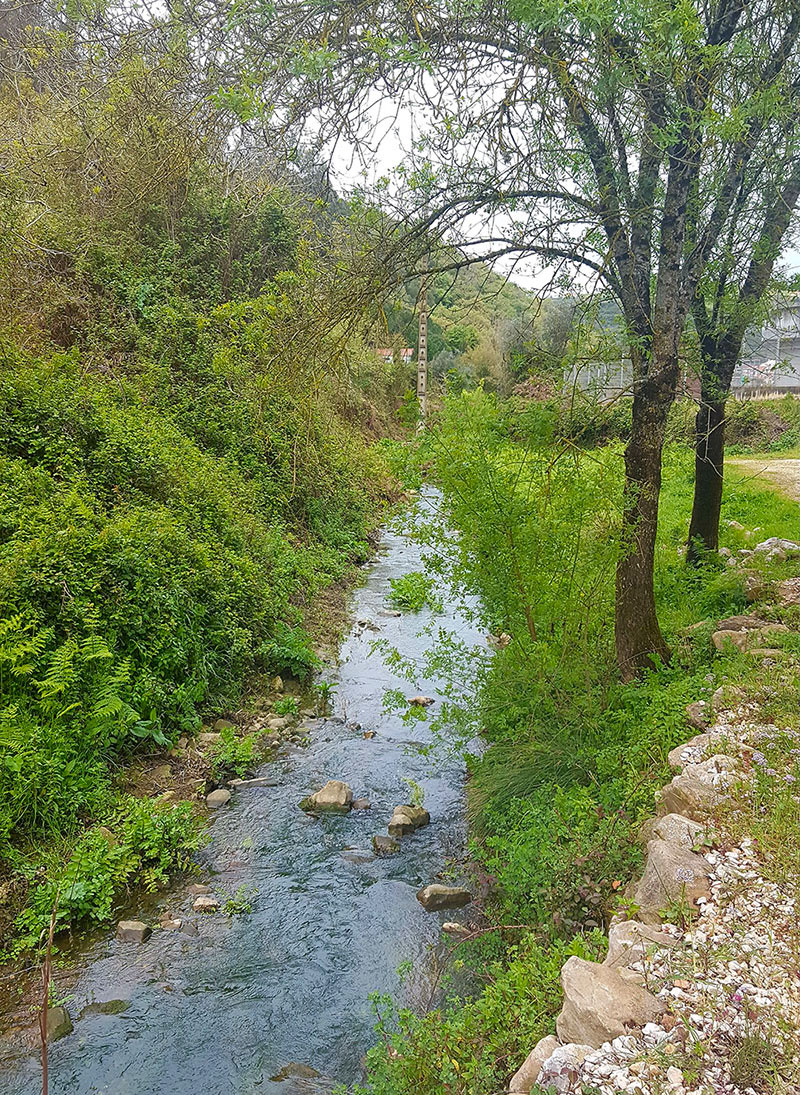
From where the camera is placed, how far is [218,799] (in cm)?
581

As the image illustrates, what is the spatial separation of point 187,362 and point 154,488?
154 inches

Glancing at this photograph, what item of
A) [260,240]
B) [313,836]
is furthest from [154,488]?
[260,240]

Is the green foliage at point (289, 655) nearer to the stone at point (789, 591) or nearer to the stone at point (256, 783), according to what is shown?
the stone at point (256, 783)

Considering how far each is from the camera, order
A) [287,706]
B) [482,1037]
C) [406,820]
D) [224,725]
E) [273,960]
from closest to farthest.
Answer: [482,1037], [273,960], [406,820], [224,725], [287,706]

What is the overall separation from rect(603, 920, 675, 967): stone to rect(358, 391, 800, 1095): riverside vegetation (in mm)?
433

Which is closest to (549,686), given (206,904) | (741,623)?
(741,623)

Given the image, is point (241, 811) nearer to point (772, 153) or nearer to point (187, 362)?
point (772, 153)

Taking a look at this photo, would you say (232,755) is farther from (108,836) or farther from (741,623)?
(741,623)

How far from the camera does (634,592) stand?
523 centimetres

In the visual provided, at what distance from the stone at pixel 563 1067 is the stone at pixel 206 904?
2875 mm

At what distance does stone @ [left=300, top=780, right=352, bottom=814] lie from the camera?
572cm

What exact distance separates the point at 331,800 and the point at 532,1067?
3.45 meters

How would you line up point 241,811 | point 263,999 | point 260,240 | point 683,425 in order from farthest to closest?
point 260,240
point 683,425
point 241,811
point 263,999

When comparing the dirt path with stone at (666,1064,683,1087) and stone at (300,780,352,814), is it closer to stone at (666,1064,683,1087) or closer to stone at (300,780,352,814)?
stone at (300,780,352,814)
